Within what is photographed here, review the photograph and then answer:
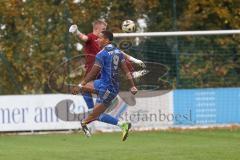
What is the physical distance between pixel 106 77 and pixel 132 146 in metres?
2.37

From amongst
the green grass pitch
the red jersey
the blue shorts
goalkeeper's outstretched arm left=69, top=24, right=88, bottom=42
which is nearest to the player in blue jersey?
the blue shorts

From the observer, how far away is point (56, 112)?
20.6 meters

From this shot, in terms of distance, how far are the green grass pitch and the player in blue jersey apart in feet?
2.29

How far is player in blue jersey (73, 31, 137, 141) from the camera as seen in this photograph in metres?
12.8

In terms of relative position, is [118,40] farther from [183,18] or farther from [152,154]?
[152,154]

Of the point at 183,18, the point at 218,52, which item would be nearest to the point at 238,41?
the point at 218,52

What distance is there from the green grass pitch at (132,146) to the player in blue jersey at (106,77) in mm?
699

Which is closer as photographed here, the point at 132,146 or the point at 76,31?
the point at 76,31

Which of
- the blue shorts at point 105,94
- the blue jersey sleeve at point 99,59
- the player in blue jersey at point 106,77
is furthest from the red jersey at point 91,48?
the blue jersey sleeve at point 99,59

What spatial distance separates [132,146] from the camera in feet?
48.9

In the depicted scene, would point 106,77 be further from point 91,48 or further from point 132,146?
point 132,146

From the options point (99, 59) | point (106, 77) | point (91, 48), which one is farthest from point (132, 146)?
point (99, 59)

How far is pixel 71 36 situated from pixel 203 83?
4242mm

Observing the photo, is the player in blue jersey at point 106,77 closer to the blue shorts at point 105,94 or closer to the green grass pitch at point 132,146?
the blue shorts at point 105,94
